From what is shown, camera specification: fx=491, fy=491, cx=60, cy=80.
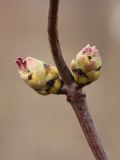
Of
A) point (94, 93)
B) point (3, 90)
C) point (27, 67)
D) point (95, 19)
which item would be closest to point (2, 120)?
point (3, 90)

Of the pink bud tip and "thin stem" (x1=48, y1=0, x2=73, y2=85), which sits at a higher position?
the pink bud tip

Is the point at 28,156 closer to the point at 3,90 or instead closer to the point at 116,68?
the point at 3,90

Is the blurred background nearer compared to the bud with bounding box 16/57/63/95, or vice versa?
the bud with bounding box 16/57/63/95

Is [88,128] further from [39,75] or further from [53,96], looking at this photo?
[53,96]

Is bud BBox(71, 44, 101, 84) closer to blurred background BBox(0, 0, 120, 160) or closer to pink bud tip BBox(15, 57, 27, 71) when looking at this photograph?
pink bud tip BBox(15, 57, 27, 71)

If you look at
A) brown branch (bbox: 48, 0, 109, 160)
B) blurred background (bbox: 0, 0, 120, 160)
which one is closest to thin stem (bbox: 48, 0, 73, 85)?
brown branch (bbox: 48, 0, 109, 160)

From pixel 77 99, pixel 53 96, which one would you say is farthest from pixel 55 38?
pixel 53 96
